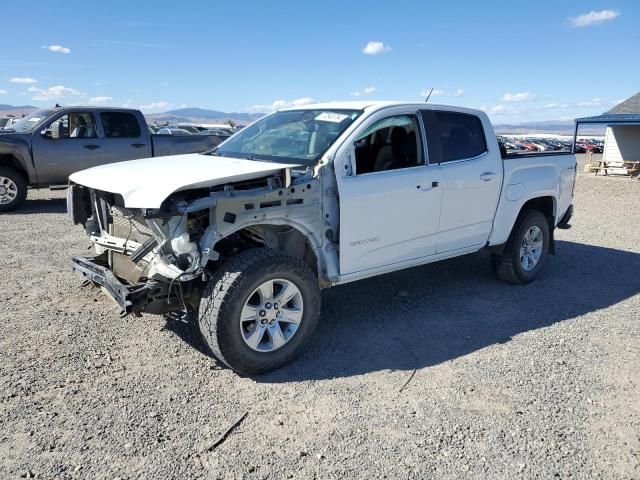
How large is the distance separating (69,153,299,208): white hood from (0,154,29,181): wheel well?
6.65 metres

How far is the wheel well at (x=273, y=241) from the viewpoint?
156 inches

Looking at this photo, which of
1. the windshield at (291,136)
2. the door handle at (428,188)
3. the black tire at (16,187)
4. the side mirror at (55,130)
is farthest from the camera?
the side mirror at (55,130)

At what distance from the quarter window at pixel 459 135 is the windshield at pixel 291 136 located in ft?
3.15

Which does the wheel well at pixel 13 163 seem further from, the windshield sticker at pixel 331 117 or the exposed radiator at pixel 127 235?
the windshield sticker at pixel 331 117

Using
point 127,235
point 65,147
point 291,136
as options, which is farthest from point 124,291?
point 65,147

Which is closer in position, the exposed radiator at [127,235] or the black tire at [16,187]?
the exposed radiator at [127,235]

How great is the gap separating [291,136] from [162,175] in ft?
4.54

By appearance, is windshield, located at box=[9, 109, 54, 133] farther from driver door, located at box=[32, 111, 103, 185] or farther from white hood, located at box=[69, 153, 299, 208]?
white hood, located at box=[69, 153, 299, 208]

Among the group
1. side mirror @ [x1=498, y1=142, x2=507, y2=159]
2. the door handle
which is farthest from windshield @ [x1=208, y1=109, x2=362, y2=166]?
side mirror @ [x1=498, y1=142, x2=507, y2=159]

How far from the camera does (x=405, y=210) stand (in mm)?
4441

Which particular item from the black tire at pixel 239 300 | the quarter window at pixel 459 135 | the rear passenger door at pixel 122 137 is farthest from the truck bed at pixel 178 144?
the black tire at pixel 239 300

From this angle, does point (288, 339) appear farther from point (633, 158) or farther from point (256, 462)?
point (633, 158)

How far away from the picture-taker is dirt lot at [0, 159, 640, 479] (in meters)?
2.86

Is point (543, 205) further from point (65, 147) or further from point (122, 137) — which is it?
point (65, 147)
